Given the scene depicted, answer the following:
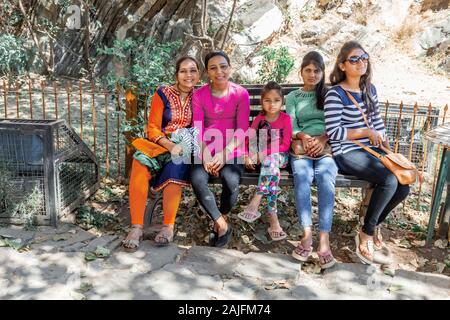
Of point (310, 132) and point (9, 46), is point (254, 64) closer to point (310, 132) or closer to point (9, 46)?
point (9, 46)

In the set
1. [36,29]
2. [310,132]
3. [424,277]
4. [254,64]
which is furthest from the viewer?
[36,29]

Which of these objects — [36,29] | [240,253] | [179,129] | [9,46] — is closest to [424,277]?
[240,253]

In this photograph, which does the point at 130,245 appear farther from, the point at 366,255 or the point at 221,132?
the point at 366,255

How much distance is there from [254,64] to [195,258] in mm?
7501

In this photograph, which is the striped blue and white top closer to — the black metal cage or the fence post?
the fence post

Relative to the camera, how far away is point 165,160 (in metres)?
3.97

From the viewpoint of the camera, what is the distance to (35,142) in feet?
13.3

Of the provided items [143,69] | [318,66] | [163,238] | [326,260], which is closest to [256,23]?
[143,69]

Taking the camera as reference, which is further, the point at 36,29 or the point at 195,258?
the point at 36,29

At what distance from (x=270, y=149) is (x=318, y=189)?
20.9 inches

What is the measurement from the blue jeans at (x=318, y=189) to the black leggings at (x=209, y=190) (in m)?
0.47

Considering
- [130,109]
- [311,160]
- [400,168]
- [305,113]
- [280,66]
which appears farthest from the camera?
[280,66]

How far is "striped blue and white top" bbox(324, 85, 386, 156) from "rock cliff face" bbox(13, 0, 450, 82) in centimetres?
691

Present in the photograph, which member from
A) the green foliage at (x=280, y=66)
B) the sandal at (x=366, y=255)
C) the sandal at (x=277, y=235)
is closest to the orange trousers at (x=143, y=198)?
the sandal at (x=277, y=235)
